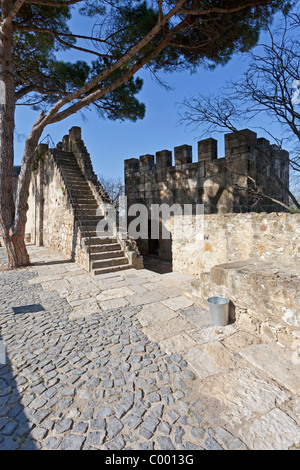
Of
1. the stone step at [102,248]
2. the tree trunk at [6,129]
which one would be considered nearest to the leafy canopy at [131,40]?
the tree trunk at [6,129]

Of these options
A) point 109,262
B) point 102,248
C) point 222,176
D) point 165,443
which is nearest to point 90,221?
point 102,248

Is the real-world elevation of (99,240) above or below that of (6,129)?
below

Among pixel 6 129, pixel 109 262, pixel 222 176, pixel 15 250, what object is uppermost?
pixel 6 129

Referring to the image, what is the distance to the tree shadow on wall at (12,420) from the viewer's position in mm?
→ 1389

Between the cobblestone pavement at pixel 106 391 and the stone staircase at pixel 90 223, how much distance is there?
7.83 feet

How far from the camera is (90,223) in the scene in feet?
22.4

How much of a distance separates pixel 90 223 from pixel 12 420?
556 cm

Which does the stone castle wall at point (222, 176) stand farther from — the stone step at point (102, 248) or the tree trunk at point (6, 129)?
the tree trunk at point (6, 129)

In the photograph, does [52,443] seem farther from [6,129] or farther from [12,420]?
[6,129]

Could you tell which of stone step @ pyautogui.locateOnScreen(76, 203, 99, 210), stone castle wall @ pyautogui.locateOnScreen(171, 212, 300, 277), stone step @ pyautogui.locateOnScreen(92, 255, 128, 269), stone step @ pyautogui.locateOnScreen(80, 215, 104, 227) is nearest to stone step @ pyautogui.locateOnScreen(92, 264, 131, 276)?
stone step @ pyautogui.locateOnScreen(92, 255, 128, 269)

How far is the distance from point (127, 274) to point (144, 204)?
4179 mm

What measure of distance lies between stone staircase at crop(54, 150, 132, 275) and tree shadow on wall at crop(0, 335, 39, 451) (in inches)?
133

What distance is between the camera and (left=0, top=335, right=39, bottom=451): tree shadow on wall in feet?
4.56
